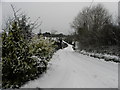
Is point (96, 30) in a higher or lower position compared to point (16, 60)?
higher

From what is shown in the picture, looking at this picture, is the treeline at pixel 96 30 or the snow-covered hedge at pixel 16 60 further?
the treeline at pixel 96 30

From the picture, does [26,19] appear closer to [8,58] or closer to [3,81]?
[8,58]

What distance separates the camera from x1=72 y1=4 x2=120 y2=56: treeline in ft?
50.8

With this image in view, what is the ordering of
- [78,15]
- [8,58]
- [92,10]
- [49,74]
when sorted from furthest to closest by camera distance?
1. [78,15]
2. [92,10]
3. [49,74]
4. [8,58]

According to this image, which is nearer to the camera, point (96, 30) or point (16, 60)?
point (16, 60)

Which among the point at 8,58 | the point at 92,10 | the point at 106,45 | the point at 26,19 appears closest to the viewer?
the point at 8,58

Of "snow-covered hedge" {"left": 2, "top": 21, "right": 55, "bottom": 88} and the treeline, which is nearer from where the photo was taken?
"snow-covered hedge" {"left": 2, "top": 21, "right": 55, "bottom": 88}

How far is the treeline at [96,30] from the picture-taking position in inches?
610

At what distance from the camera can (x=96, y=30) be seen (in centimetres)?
2119

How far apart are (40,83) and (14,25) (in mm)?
2835

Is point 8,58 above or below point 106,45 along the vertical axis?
above

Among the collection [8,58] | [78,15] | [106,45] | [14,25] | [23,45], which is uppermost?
[78,15]

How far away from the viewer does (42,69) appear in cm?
670

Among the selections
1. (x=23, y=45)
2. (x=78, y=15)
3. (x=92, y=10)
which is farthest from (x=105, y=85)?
(x=78, y=15)
